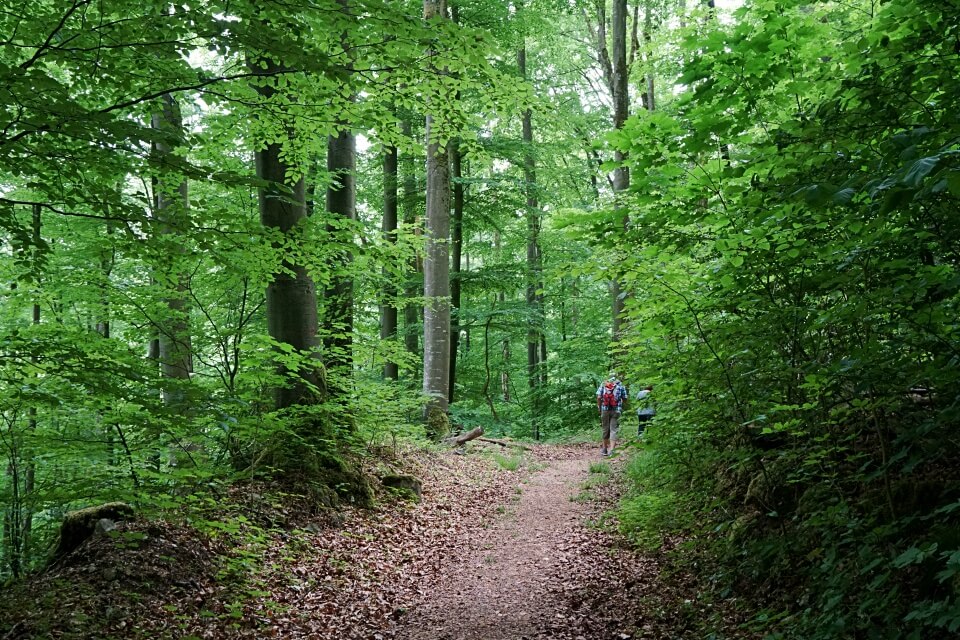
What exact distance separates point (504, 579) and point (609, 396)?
6955 mm

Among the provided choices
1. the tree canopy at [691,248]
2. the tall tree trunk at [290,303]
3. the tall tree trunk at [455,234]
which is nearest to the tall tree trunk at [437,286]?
the tall tree trunk at [455,234]

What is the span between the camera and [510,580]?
20.1 ft

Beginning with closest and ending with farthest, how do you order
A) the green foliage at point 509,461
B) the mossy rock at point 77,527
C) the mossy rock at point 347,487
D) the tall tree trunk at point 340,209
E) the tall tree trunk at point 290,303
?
the mossy rock at point 77,527 → the tall tree trunk at point 290,303 → the mossy rock at point 347,487 → the tall tree trunk at point 340,209 → the green foliage at point 509,461

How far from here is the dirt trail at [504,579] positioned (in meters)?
5.04

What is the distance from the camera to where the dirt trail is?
16.5 ft

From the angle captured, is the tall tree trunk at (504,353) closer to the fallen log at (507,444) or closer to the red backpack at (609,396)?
the fallen log at (507,444)

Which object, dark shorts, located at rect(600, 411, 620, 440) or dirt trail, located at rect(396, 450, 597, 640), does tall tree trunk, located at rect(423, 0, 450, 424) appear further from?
dirt trail, located at rect(396, 450, 597, 640)

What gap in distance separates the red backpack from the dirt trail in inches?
136

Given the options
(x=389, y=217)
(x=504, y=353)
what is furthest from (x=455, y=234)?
(x=504, y=353)

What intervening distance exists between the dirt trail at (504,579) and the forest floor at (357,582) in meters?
0.02

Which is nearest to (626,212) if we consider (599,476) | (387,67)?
(387,67)

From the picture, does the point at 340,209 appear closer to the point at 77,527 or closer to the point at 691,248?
the point at 77,527

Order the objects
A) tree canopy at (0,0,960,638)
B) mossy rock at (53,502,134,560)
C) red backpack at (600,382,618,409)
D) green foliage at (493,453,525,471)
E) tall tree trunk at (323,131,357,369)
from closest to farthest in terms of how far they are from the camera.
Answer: tree canopy at (0,0,960,638), mossy rock at (53,502,134,560), tall tree trunk at (323,131,357,369), green foliage at (493,453,525,471), red backpack at (600,382,618,409)

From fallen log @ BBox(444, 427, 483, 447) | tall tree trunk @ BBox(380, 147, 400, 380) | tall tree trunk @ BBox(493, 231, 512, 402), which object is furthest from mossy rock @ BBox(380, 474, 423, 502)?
tall tree trunk @ BBox(493, 231, 512, 402)
